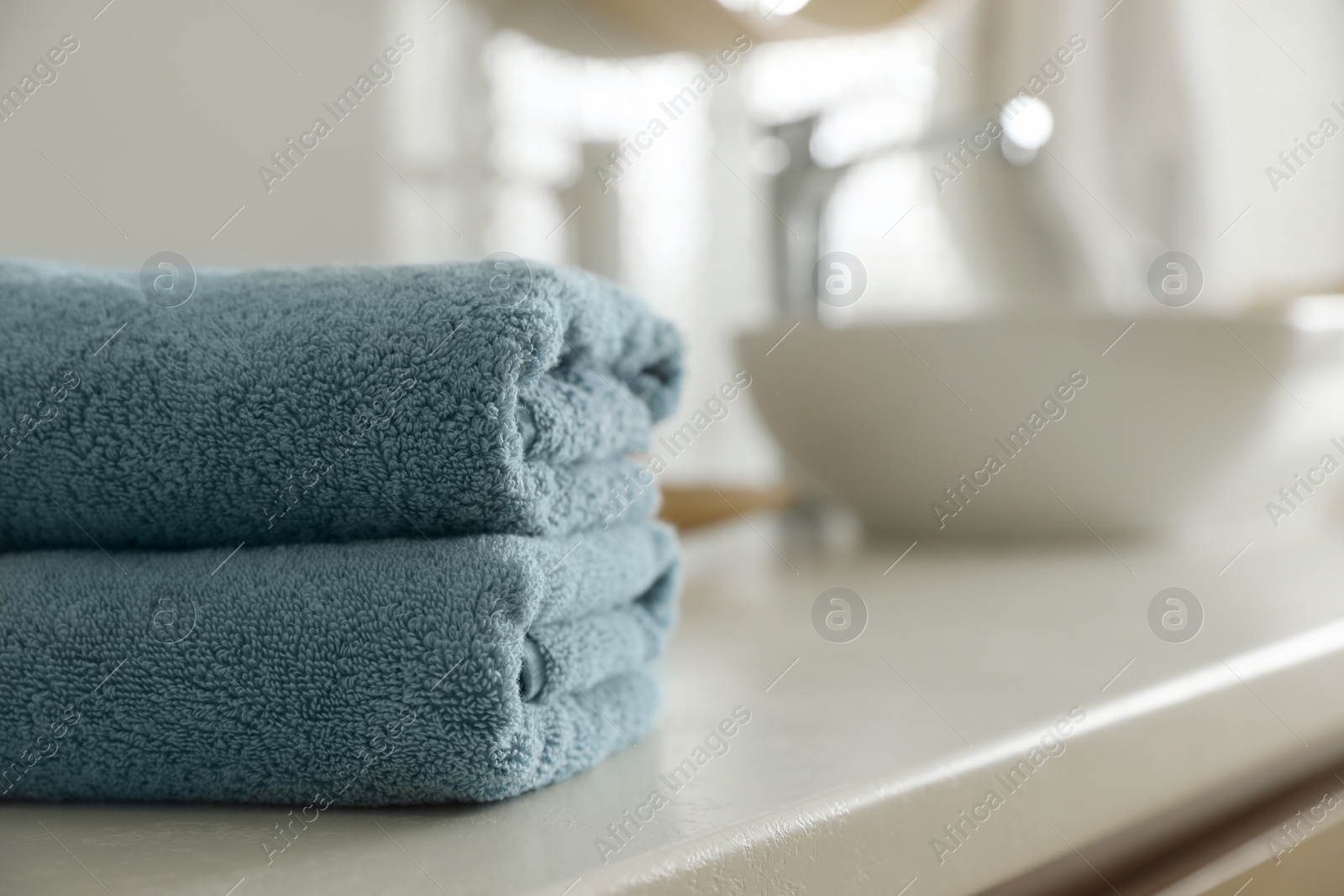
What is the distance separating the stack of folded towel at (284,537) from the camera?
0.31m

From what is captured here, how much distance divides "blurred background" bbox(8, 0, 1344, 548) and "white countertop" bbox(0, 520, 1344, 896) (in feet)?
0.88

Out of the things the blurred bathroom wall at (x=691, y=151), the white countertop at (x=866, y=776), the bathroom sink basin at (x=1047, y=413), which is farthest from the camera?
the bathroom sink basin at (x=1047, y=413)

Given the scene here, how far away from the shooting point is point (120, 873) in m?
0.28

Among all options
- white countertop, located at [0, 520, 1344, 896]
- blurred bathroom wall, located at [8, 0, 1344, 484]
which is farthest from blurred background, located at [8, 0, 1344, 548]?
white countertop, located at [0, 520, 1344, 896]

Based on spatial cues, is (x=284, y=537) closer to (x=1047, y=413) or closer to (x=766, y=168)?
(x=1047, y=413)

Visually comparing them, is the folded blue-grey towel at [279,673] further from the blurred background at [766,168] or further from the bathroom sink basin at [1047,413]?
the bathroom sink basin at [1047,413]

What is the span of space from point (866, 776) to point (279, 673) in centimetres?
17

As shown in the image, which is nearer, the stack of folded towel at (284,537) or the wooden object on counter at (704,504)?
the stack of folded towel at (284,537)

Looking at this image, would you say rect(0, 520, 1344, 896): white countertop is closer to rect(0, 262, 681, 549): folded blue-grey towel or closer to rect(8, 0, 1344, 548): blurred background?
rect(0, 262, 681, 549): folded blue-grey towel

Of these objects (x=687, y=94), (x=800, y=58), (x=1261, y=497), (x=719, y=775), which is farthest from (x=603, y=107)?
(x=719, y=775)

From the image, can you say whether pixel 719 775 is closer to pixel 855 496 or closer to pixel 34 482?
pixel 34 482

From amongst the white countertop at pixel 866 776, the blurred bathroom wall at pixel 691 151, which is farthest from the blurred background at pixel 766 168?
the white countertop at pixel 866 776

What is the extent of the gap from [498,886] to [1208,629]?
0.41 m

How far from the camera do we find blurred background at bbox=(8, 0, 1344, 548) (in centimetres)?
65
